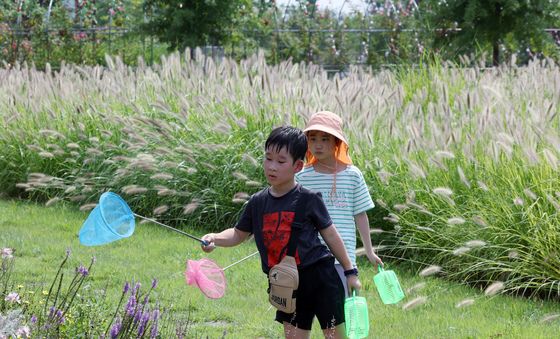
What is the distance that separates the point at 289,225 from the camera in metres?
3.49

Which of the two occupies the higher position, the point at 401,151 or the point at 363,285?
the point at 401,151

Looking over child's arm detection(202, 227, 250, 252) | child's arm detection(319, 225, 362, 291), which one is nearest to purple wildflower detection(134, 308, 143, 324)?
child's arm detection(202, 227, 250, 252)

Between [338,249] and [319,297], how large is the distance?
7.9 inches

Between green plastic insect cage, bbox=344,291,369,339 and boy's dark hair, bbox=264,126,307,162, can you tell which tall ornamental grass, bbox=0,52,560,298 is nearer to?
green plastic insect cage, bbox=344,291,369,339

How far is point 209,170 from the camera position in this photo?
757 centimetres

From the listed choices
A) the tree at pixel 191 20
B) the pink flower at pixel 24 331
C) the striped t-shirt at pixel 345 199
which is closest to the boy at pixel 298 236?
the striped t-shirt at pixel 345 199

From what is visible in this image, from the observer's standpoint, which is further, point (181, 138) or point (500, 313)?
point (181, 138)

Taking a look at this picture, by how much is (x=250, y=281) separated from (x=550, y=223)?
1.76 meters

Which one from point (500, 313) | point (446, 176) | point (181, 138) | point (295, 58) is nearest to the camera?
point (500, 313)

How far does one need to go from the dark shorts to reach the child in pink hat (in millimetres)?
353

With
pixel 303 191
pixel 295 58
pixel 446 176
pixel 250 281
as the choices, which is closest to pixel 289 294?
pixel 303 191

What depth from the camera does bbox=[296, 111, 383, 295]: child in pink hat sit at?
13.0 feet

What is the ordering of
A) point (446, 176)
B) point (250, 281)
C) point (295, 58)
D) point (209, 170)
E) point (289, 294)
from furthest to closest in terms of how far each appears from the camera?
point (295, 58), point (209, 170), point (446, 176), point (250, 281), point (289, 294)

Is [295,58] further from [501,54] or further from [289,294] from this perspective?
[289,294]
